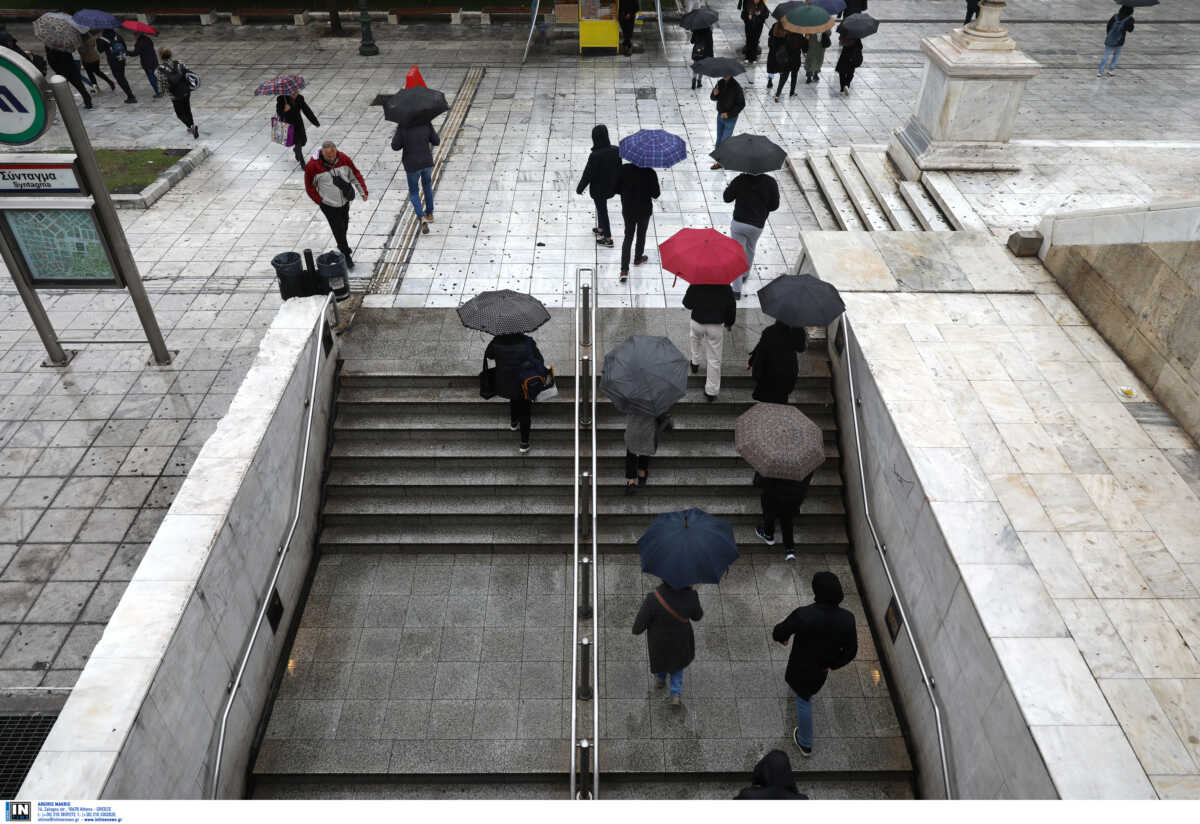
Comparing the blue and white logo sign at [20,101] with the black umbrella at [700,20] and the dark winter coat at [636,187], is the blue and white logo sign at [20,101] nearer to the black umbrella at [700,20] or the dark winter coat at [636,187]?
the dark winter coat at [636,187]

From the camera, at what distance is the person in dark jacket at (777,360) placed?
7.78 metres

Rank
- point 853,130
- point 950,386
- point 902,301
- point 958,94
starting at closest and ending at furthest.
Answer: point 950,386
point 902,301
point 958,94
point 853,130

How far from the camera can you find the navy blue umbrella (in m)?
5.85

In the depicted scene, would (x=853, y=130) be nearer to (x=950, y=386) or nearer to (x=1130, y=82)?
(x=1130, y=82)

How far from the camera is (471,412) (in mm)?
8922

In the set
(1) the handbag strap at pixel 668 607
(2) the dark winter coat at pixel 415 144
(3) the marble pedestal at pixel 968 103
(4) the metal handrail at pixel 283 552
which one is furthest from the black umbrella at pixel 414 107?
(1) the handbag strap at pixel 668 607

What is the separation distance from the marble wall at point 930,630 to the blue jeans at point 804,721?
35.9 inches

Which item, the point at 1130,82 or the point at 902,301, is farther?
the point at 1130,82

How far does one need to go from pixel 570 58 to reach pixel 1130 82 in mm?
12821

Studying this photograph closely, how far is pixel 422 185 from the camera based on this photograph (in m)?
11.8

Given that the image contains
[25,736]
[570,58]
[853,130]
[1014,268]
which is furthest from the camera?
[570,58]

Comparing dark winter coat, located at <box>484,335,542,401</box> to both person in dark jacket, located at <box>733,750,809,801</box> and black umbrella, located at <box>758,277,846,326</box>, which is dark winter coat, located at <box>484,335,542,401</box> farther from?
person in dark jacket, located at <box>733,750,809,801</box>

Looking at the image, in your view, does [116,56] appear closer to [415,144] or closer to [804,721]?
[415,144]

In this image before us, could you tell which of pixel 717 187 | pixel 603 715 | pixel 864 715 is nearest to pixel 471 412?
pixel 603 715
